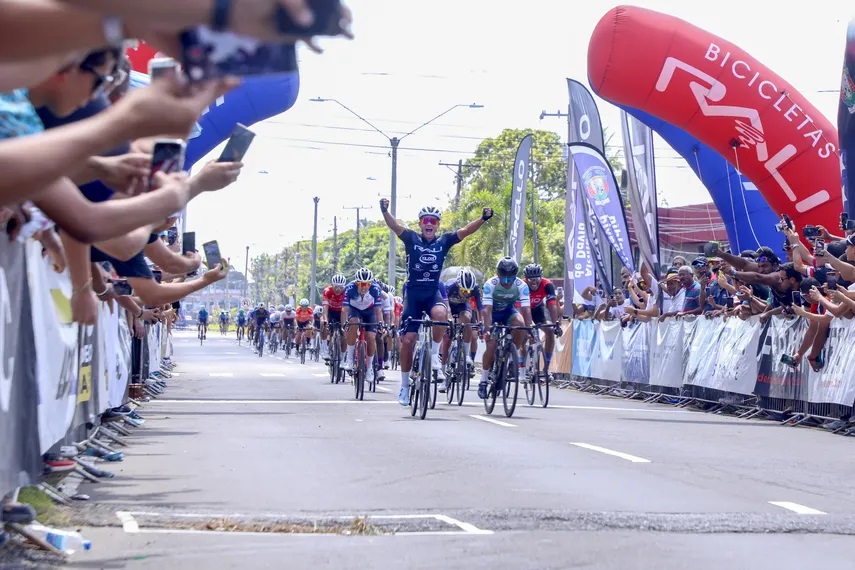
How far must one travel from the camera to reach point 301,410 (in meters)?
16.8

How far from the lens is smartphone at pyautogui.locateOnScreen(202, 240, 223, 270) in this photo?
31.5 ft

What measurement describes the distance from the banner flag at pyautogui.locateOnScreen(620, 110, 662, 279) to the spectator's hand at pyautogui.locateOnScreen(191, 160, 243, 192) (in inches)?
719

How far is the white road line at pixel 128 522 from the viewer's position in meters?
6.64

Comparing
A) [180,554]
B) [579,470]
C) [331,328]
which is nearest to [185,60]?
[180,554]

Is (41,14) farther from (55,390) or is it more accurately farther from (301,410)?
(301,410)

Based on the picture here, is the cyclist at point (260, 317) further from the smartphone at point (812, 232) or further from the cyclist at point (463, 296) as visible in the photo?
the smartphone at point (812, 232)

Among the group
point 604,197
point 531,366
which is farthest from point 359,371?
point 604,197

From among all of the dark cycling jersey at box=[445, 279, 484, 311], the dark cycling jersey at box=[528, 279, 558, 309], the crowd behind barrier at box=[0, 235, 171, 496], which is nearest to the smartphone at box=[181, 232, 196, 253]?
the crowd behind barrier at box=[0, 235, 171, 496]

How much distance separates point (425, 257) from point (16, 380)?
9.43 meters

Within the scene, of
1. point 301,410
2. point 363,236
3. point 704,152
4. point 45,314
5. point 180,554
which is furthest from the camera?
point 363,236

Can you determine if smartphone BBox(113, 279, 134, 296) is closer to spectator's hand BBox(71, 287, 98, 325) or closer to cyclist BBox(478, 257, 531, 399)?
spectator's hand BBox(71, 287, 98, 325)

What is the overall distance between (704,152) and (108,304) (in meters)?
12.7

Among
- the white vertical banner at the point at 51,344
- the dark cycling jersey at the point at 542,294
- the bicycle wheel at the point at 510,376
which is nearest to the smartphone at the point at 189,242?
the white vertical banner at the point at 51,344

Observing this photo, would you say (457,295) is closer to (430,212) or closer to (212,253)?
(430,212)
